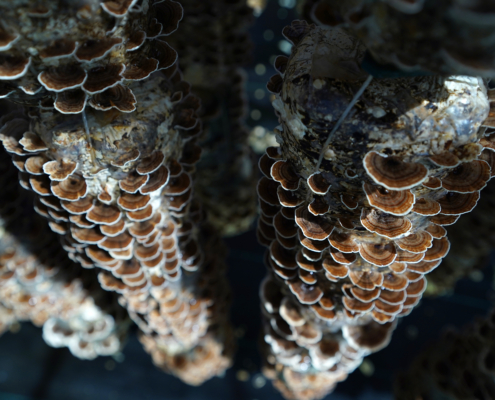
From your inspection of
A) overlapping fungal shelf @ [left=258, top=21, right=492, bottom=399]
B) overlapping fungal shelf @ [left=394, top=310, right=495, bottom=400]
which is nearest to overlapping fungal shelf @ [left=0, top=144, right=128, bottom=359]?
overlapping fungal shelf @ [left=258, top=21, right=492, bottom=399]

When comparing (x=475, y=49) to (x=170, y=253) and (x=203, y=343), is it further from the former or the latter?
(x=203, y=343)

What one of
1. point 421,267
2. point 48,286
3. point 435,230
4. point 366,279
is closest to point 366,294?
point 366,279

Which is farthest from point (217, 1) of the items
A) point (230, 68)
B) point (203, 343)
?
point (203, 343)

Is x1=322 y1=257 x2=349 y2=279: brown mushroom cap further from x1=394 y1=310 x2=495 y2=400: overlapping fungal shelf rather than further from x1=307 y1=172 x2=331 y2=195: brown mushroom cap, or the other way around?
x1=394 y1=310 x2=495 y2=400: overlapping fungal shelf

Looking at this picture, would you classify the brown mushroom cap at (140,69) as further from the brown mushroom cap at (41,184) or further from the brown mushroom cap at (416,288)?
the brown mushroom cap at (416,288)

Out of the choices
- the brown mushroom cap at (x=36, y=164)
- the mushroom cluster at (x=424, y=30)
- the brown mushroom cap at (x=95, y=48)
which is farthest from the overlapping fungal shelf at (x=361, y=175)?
the brown mushroom cap at (x=36, y=164)

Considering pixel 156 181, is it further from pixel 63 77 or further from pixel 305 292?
pixel 305 292
